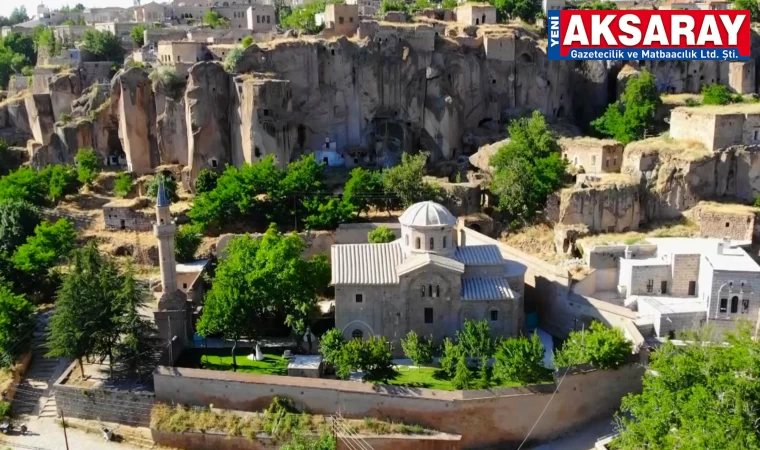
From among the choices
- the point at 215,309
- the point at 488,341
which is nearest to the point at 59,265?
the point at 215,309

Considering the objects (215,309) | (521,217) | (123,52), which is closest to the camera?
(215,309)

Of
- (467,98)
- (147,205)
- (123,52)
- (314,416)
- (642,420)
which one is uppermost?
(123,52)

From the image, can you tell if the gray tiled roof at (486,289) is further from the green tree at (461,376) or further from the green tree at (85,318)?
the green tree at (85,318)

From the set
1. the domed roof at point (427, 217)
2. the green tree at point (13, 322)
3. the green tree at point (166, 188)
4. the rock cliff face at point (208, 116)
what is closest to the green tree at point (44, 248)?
the green tree at point (13, 322)

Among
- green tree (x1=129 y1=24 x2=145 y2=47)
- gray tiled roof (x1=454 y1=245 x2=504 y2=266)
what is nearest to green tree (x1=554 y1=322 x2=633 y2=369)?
gray tiled roof (x1=454 y1=245 x2=504 y2=266)

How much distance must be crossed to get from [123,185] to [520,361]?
25.3 m

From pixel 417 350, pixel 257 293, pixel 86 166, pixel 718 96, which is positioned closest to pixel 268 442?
pixel 257 293

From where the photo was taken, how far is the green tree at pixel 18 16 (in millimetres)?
90619

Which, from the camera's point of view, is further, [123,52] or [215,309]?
[123,52]

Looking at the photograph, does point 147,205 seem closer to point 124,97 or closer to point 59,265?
point 59,265

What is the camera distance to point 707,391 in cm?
1870

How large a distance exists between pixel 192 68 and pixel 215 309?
1940cm

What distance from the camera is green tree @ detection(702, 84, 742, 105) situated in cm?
4248

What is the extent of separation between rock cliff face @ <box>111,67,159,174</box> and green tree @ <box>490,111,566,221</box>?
67.3 ft
